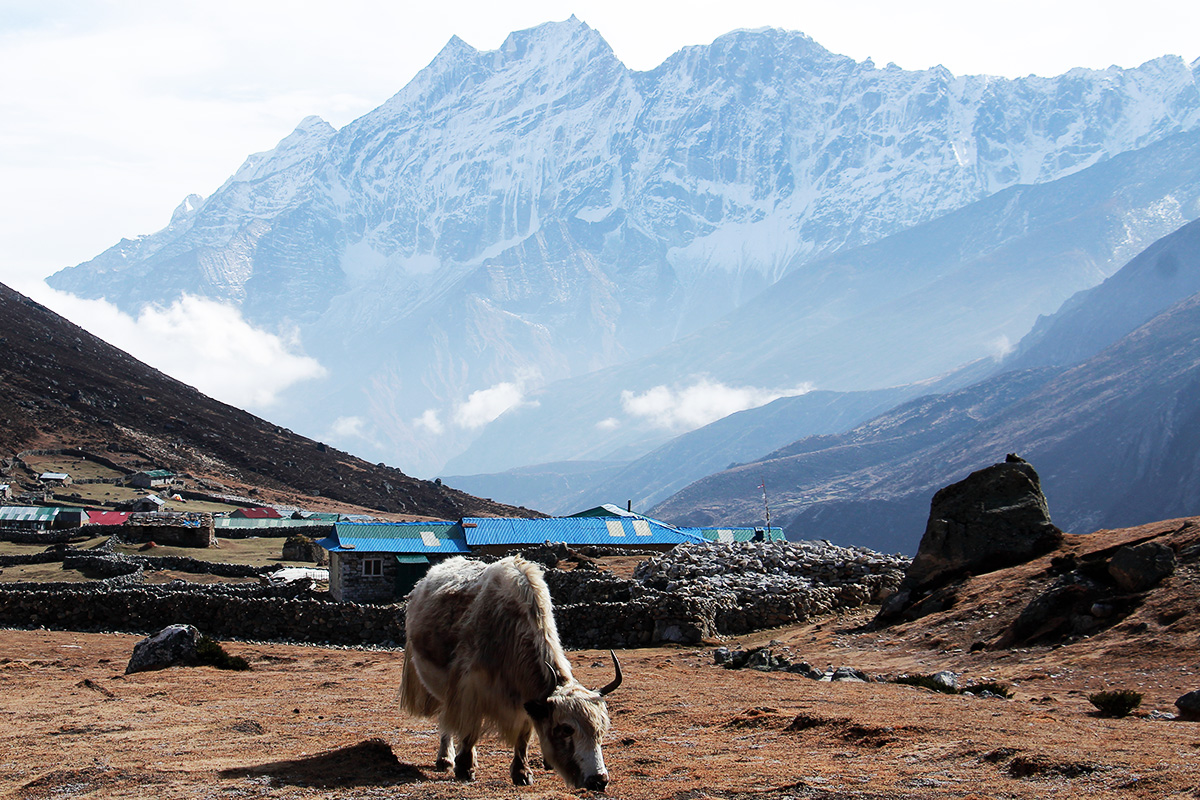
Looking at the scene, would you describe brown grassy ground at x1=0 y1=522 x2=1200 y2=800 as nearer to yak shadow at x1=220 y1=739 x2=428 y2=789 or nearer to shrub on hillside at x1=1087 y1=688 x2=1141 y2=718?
yak shadow at x1=220 y1=739 x2=428 y2=789

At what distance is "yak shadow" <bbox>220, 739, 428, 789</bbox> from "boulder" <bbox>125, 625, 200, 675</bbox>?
1141 centimetres

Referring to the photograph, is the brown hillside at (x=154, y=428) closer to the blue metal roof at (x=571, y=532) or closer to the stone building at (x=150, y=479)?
the stone building at (x=150, y=479)

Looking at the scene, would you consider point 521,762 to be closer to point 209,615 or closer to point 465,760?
point 465,760

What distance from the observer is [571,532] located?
4688cm

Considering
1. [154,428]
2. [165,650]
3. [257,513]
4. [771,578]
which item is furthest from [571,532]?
[154,428]

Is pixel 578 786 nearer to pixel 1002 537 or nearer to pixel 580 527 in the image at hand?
pixel 1002 537

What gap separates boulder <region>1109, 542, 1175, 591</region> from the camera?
2189 cm

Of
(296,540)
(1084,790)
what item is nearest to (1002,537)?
(1084,790)

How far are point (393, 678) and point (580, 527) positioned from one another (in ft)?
83.5

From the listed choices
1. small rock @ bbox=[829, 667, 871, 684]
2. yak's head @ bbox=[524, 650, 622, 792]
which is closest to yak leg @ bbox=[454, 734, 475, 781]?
yak's head @ bbox=[524, 650, 622, 792]

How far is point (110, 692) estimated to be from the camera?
18375mm

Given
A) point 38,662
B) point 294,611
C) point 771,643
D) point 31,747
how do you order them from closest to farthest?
point 31,747 → point 38,662 → point 771,643 → point 294,611

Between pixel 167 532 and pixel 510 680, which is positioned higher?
pixel 167 532

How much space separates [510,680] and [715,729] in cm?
430
